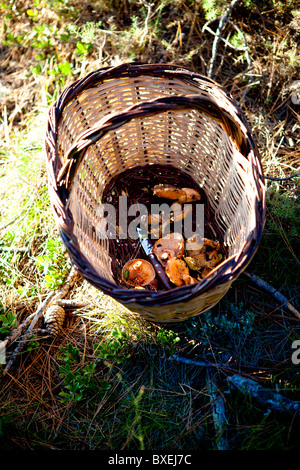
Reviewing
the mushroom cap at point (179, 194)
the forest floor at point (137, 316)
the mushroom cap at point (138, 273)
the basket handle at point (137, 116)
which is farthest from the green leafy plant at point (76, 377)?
the mushroom cap at point (179, 194)

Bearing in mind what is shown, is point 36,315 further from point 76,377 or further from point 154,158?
point 154,158

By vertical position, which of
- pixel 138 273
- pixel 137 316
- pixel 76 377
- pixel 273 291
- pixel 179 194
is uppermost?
pixel 179 194

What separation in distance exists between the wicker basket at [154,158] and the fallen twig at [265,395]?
14.8 inches

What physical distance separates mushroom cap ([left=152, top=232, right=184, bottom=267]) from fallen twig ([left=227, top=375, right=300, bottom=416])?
642 millimetres

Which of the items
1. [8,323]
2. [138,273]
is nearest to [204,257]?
[138,273]

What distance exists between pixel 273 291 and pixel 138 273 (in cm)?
71

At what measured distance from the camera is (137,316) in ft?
5.86

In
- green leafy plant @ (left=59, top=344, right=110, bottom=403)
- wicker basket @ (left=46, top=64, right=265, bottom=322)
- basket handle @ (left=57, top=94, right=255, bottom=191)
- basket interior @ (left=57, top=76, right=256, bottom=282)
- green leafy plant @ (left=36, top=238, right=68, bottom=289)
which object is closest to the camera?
wicker basket @ (left=46, top=64, right=265, bottom=322)

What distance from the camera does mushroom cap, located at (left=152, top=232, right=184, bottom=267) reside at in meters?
1.82

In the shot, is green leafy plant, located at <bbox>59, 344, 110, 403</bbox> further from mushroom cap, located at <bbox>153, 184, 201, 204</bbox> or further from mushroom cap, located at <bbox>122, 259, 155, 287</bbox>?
mushroom cap, located at <bbox>153, 184, 201, 204</bbox>

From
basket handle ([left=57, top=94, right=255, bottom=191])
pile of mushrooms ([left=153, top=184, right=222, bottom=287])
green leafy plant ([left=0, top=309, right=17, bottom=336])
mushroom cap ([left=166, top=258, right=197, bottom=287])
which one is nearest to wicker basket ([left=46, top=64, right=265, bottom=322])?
basket handle ([left=57, top=94, right=255, bottom=191])

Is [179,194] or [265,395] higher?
[179,194]

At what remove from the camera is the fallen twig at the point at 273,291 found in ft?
5.74

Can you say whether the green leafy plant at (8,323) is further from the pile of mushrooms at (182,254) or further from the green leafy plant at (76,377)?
the pile of mushrooms at (182,254)
